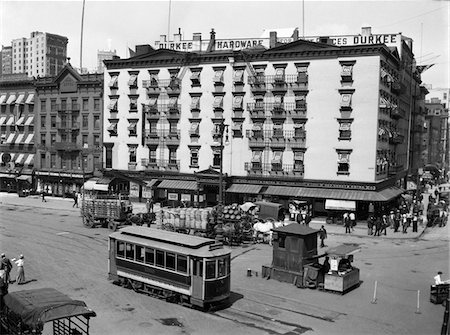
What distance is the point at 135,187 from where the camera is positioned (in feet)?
194

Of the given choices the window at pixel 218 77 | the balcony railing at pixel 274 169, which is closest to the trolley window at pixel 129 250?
the balcony railing at pixel 274 169

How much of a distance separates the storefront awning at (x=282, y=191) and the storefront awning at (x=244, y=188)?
45.5 inches

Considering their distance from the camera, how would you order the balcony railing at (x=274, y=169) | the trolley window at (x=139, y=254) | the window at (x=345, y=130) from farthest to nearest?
the balcony railing at (x=274, y=169) < the window at (x=345, y=130) < the trolley window at (x=139, y=254)

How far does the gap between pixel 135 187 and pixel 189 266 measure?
38.8 meters

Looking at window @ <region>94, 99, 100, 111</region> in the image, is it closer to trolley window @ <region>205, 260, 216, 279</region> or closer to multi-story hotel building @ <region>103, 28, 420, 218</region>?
multi-story hotel building @ <region>103, 28, 420, 218</region>

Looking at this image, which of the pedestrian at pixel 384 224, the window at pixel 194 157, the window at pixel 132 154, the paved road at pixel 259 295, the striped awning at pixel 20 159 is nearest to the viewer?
the paved road at pixel 259 295

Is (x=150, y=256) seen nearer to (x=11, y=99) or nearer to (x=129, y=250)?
(x=129, y=250)

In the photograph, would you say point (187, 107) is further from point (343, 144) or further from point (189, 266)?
point (189, 266)

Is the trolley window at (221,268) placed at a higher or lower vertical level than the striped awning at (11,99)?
lower

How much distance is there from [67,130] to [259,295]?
47276 mm

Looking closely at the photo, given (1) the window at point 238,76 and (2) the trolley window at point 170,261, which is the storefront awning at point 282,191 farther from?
(2) the trolley window at point 170,261

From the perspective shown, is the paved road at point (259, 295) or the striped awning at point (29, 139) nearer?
the paved road at point (259, 295)

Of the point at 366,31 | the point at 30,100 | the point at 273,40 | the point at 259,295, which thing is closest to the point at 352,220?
the point at 273,40

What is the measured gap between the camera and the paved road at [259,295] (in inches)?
774
